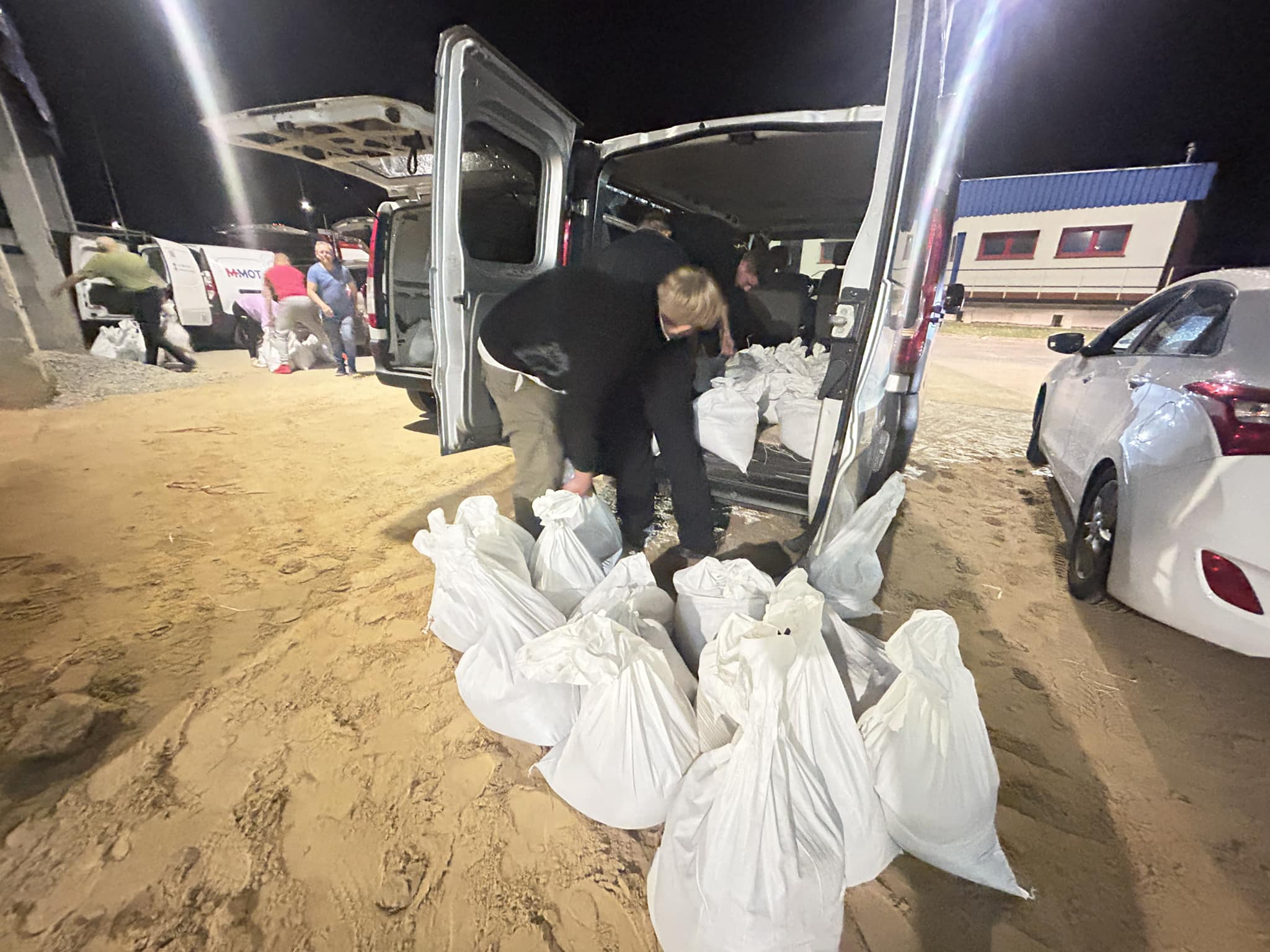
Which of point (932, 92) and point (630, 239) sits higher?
point (932, 92)

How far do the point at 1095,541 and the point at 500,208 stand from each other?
12.4 feet

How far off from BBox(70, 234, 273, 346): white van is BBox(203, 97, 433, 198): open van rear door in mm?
3830

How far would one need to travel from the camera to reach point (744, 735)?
1041mm

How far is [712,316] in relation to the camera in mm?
2066

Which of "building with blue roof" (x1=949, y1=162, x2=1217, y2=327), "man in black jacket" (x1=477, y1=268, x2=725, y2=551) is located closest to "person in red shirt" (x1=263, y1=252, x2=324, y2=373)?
"man in black jacket" (x1=477, y1=268, x2=725, y2=551)

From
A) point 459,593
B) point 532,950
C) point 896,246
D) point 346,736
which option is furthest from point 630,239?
point 532,950

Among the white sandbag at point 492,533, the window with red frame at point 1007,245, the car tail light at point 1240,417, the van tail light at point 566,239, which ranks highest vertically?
the window with red frame at point 1007,245

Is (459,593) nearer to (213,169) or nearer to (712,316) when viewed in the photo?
(712,316)

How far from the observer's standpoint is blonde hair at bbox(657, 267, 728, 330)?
77.7 inches

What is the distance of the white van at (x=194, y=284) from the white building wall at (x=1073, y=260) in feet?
60.0

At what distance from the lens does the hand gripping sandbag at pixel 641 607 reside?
4.77 ft

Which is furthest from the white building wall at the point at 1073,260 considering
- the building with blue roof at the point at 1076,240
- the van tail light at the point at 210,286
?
the van tail light at the point at 210,286

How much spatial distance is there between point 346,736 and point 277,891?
1.40 feet

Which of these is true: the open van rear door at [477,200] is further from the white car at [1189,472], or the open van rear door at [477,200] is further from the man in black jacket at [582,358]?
the white car at [1189,472]
